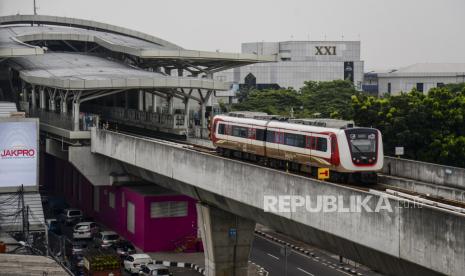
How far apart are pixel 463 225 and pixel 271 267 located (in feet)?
101

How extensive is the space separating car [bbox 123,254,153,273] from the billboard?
516 inches

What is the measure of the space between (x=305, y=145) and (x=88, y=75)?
33.0 meters

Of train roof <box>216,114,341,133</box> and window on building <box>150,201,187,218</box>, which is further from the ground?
train roof <box>216,114,341,133</box>

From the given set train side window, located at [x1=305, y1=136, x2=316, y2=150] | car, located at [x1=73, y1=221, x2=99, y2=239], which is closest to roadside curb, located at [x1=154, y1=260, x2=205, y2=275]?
car, located at [x1=73, y1=221, x2=99, y2=239]

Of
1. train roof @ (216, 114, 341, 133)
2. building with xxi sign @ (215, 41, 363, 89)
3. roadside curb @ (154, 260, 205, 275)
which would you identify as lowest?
roadside curb @ (154, 260, 205, 275)

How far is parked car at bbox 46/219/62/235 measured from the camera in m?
62.4

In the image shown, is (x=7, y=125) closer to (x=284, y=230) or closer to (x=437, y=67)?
(x=284, y=230)

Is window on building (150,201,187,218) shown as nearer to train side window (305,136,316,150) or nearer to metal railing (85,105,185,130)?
metal railing (85,105,185,130)

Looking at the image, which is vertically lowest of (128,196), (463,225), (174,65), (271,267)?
(271,267)

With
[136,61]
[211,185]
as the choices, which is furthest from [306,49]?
[211,185]

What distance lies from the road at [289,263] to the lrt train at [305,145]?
7804mm

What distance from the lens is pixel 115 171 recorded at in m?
61.0

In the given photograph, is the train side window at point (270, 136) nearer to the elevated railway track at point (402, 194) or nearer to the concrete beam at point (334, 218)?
the elevated railway track at point (402, 194)

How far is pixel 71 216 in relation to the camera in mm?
68750
